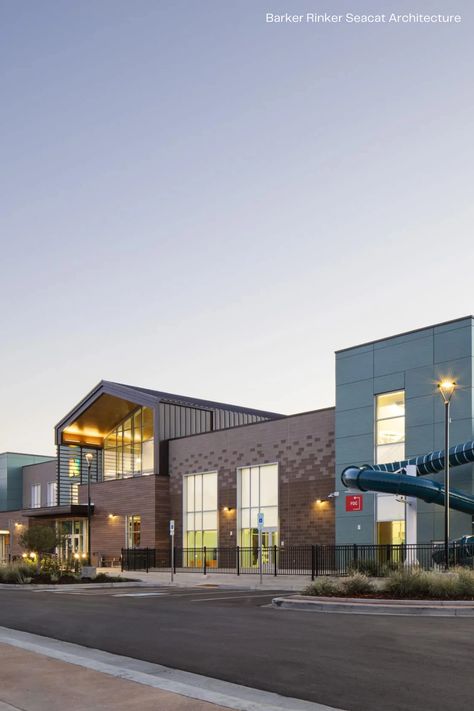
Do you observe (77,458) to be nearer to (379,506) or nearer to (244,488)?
(244,488)

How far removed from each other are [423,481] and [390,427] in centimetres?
513

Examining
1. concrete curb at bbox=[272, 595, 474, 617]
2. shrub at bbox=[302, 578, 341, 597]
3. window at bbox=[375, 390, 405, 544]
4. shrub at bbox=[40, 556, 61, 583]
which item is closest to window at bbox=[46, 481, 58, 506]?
shrub at bbox=[40, 556, 61, 583]

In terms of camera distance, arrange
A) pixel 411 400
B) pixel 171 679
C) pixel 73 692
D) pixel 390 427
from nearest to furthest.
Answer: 1. pixel 73 692
2. pixel 171 679
3. pixel 411 400
4. pixel 390 427

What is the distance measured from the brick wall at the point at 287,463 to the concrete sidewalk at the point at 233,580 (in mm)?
5040

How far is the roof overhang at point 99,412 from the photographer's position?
171 ft

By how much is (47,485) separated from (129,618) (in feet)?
189

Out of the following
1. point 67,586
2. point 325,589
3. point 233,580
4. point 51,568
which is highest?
point 325,589

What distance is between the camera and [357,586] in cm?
2036

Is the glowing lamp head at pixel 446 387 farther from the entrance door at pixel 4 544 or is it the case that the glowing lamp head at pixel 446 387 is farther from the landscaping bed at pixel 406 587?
the entrance door at pixel 4 544

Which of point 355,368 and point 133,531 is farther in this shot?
point 133,531

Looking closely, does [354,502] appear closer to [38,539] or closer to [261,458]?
[261,458]

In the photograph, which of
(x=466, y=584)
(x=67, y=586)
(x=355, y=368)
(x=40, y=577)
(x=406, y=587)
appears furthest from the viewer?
(x=355, y=368)

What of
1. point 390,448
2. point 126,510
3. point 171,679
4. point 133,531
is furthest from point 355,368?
point 171,679

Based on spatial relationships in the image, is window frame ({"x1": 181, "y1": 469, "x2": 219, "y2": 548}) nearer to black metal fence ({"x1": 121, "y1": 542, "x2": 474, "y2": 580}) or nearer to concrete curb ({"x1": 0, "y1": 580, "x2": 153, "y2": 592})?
black metal fence ({"x1": 121, "y1": 542, "x2": 474, "y2": 580})
